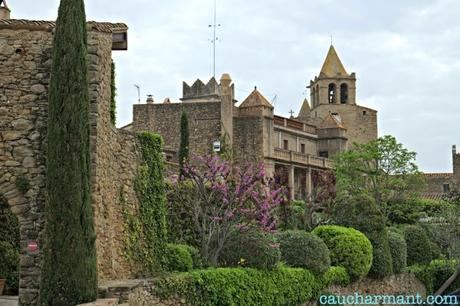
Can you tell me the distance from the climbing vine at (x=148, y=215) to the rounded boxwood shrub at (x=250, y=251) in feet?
5.74

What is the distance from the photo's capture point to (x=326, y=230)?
21547 millimetres

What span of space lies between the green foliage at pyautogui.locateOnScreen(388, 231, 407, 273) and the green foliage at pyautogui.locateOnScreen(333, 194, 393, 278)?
2.59ft

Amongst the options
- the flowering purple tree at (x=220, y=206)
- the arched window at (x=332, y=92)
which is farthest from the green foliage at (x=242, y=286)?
the arched window at (x=332, y=92)

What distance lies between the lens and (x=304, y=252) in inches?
720

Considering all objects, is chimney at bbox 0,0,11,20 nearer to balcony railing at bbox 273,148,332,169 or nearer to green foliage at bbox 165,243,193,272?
green foliage at bbox 165,243,193,272

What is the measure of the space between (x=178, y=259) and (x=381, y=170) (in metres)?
28.3

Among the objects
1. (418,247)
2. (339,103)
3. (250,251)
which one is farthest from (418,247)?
(339,103)

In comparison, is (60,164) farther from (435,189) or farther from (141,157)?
(435,189)

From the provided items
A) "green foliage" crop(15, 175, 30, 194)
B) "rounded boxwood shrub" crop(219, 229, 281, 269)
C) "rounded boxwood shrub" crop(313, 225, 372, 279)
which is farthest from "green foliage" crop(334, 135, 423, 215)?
"green foliage" crop(15, 175, 30, 194)

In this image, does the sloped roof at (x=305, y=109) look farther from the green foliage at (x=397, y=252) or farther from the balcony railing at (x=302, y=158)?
the green foliage at (x=397, y=252)

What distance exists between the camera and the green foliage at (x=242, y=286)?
1312cm

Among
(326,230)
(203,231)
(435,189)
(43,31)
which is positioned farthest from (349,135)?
(43,31)

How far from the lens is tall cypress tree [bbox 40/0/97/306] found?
36.3 feet

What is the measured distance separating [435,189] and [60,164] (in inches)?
2263
